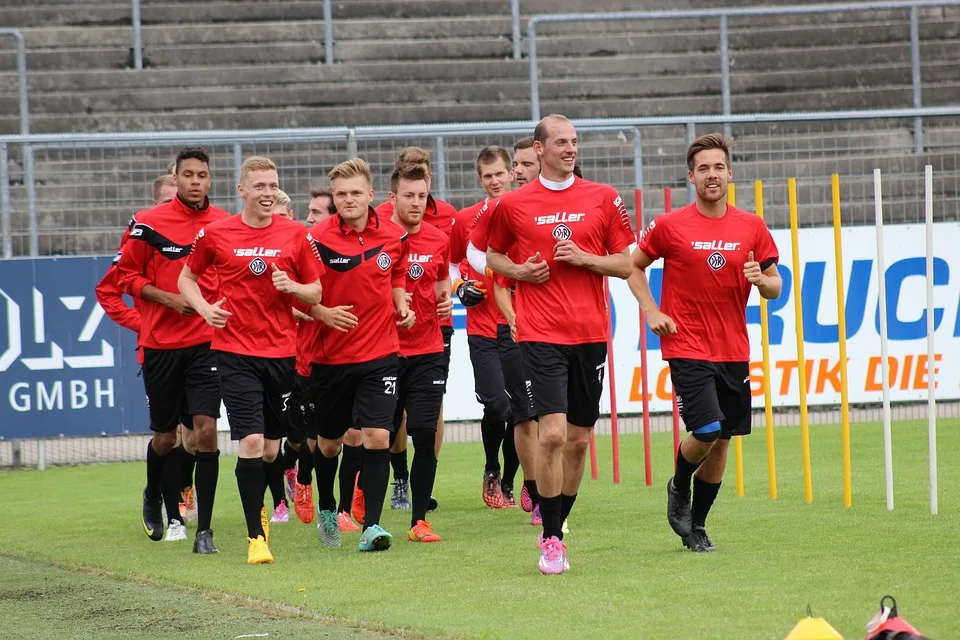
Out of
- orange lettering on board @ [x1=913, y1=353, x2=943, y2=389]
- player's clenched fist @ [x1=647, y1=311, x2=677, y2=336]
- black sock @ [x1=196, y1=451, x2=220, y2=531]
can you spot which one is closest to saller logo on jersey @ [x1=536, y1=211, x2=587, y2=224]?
player's clenched fist @ [x1=647, y1=311, x2=677, y2=336]

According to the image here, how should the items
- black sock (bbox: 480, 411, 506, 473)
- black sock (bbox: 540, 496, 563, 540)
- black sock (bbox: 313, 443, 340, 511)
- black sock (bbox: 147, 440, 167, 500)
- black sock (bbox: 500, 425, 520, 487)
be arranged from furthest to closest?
black sock (bbox: 500, 425, 520, 487)
black sock (bbox: 480, 411, 506, 473)
black sock (bbox: 147, 440, 167, 500)
black sock (bbox: 313, 443, 340, 511)
black sock (bbox: 540, 496, 563, 540)

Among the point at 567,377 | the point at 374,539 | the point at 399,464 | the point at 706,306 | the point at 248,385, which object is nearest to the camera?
the point at 567,377

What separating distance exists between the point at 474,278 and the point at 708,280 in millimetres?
2591

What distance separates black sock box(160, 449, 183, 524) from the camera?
8.79 m

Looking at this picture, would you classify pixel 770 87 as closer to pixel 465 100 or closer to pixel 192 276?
pixel 465 100

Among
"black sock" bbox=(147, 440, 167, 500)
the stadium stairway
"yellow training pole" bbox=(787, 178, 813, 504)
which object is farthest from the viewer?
the stadium stairway

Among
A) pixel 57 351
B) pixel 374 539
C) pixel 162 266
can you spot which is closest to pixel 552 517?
pixel 374 539

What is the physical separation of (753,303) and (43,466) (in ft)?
23.3

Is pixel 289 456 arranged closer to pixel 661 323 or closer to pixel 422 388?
pixel 422 388

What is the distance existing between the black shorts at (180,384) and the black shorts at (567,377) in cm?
222

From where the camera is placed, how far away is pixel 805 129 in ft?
47.9

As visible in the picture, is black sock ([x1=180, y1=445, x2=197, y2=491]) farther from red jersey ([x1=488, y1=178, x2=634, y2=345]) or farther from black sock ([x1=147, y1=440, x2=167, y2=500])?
red jersey ([x1=488, y1=178, x2=634, y2=345])

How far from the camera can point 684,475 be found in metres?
7.36

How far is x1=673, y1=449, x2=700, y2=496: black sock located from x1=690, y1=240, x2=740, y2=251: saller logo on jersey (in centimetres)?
108
